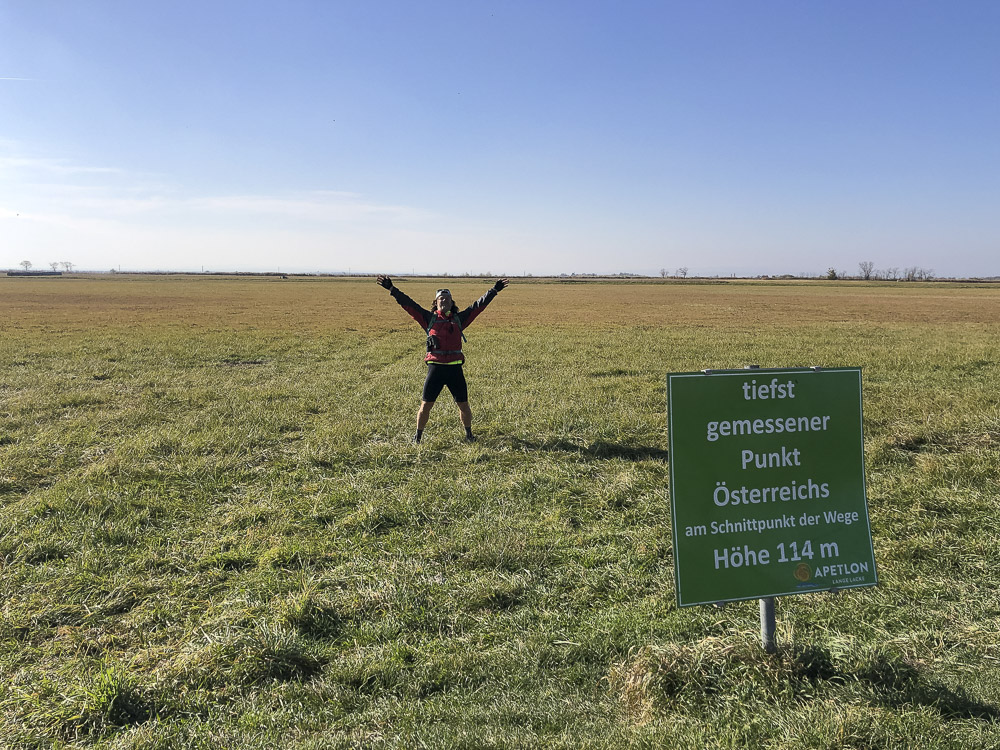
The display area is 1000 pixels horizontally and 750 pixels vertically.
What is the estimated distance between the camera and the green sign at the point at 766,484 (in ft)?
9.82

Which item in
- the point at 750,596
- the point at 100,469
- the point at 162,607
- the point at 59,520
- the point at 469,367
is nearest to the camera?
the point at 750,596

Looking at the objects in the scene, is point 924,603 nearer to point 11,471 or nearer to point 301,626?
point 301,626

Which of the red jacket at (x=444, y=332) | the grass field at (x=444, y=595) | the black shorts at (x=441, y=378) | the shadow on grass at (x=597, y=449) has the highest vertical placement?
the red jacket at (x=444, y=332)

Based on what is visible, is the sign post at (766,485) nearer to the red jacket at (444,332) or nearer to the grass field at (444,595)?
the grass field at (444,595)

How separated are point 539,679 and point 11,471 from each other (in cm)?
726

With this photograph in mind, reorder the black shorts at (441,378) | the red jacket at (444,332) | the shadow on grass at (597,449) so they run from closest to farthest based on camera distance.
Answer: the shadow on grass at (597,449) < the red jacket at (444,332) < the black shorts at (441,378)

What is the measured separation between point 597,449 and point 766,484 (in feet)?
16.3

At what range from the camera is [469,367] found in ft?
52.1

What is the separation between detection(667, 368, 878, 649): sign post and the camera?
2.99 m

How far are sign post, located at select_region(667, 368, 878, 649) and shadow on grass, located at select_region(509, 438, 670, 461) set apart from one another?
14.3ft

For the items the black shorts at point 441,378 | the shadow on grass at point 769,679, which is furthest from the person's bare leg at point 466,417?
the shadow on grass at point 769,679

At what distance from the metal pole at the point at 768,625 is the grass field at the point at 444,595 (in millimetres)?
51

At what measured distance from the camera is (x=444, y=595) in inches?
164

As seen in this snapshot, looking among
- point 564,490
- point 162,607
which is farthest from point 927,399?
point 162,607
